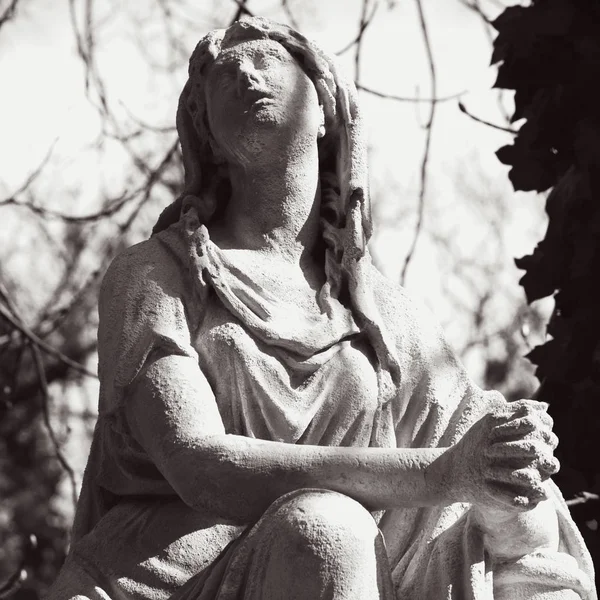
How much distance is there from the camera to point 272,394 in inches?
167

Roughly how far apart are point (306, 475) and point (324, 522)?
0.91 feet

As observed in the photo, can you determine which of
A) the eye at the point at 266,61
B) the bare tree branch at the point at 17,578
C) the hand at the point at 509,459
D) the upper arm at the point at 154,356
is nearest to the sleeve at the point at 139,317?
the upper arm at the point at 154,356

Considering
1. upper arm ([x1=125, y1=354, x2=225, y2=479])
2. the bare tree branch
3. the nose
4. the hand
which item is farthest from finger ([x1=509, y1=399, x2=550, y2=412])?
the bare tree branch

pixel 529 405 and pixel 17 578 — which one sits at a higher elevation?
pixel 17 578

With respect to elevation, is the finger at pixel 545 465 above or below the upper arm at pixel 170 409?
below

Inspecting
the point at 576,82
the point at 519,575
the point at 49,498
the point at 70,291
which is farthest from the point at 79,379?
the point at 519,575

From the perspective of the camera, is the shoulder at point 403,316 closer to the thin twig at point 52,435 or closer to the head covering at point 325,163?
the head covering at point 325,163

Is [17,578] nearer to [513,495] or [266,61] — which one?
[266,61]

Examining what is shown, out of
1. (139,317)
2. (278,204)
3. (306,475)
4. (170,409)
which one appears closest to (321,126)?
(278,204)

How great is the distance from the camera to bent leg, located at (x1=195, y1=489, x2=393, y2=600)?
3588 mm

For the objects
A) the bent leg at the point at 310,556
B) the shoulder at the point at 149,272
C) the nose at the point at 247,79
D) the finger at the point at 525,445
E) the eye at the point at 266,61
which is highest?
the eye at the point at 266,61

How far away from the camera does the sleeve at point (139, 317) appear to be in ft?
14.0

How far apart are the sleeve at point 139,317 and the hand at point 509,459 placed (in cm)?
89

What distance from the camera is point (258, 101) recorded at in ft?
14.9
